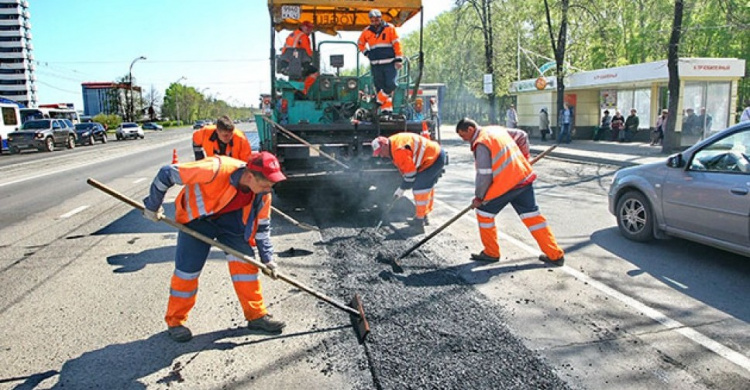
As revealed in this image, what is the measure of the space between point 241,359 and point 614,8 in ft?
75.6

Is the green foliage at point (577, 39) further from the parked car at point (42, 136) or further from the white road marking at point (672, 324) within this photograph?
the parked car at point (42, 136)

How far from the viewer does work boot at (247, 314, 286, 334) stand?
371cm

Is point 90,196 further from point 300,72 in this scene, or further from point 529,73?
point 529,73

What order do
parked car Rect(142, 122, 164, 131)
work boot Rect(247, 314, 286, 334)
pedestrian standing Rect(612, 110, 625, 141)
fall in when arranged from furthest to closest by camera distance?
1. parked car Rect(142, 122, 164, 131)
2. pedestrian standing Rect(612, 110, 625, 141)
3. work boot Rect(247, 314, 286, 334)

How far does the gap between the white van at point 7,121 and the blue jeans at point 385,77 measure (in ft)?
88.7

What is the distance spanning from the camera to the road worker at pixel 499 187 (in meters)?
5.11

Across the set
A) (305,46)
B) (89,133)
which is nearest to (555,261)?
(305,46)

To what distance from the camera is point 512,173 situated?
5.11 metres

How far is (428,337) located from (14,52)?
382 feet

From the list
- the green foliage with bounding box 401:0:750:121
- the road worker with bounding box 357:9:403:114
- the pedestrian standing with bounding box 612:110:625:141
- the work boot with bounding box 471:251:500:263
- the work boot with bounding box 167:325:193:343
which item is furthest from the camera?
the green foliage with bounding box 401:0:750:121

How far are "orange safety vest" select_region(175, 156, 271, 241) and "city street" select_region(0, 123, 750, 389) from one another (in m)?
0.89

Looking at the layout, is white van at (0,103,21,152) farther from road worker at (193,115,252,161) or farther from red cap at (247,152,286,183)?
red cap at (247,152,286,183)

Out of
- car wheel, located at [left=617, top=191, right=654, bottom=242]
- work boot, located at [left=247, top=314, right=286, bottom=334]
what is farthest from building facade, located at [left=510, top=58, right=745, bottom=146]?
work boot, located at [left=247, top=314, right=286, bottom=334]

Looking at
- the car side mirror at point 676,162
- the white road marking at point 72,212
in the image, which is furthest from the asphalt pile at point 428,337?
the white road marking at point 72,212
